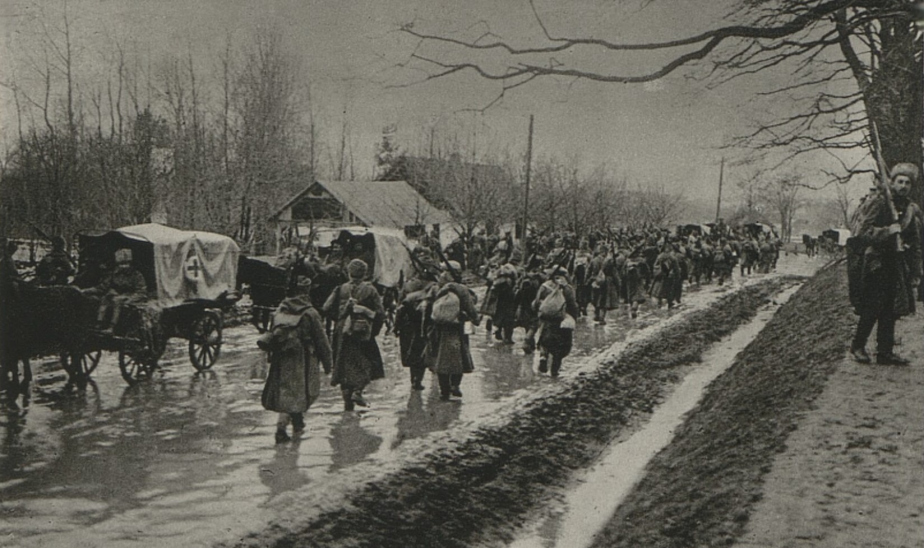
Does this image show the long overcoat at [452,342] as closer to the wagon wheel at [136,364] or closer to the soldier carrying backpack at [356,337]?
the soldier carrying backpack at [356,337]

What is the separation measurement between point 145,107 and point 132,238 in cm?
1450

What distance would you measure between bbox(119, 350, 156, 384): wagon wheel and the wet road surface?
157 millimetres

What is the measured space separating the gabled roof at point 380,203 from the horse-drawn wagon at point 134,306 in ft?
91.4

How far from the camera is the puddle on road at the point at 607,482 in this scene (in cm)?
630

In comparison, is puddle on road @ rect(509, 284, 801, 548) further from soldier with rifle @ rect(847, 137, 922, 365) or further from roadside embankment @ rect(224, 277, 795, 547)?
soldier with rifle @ rect(847, 137, 922, 365)

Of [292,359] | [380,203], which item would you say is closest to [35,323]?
[292,359]

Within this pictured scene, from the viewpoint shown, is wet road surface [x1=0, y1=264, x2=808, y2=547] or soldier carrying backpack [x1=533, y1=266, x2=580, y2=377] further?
soldier carrying backpack [x1=533, y1=266, x2=580, y2=377]

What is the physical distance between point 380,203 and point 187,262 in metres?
32.8

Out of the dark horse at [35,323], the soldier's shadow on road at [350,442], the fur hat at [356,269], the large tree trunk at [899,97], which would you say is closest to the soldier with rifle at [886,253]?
the large tree trunk at [899,97]

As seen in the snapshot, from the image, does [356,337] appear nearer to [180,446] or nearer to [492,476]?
[180,446]

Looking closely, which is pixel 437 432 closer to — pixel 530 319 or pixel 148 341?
pixel 148 341

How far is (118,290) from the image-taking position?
1022 cm

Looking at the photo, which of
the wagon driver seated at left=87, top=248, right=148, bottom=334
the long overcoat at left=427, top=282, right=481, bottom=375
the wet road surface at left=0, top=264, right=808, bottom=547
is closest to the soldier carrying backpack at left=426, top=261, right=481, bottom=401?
the long overcoat at left=427, top=282, right=481, bottom=375

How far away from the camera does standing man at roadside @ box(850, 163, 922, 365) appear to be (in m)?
6.93
